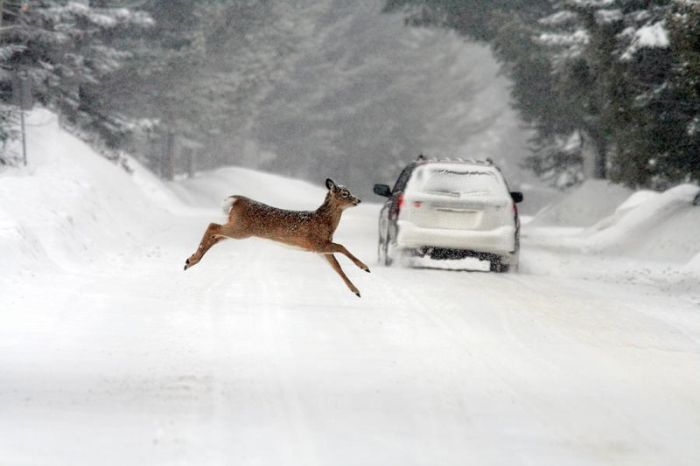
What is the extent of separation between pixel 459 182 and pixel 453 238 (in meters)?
0.94

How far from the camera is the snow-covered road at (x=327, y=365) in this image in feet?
21.0

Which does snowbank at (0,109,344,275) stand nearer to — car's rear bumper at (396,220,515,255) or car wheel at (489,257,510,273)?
car's rear bumper at (396,220,515,255)

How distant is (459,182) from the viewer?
1728 centimetres

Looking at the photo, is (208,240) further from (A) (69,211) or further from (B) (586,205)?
(B) (586,205)

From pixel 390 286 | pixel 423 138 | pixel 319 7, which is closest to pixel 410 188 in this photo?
pixel 390 286

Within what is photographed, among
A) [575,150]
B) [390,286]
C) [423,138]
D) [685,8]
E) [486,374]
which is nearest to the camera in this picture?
[486,374]

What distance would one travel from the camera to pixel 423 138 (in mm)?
80312

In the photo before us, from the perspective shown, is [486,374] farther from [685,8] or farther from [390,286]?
[685,8]

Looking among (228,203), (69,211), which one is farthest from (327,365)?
→ (69,211)

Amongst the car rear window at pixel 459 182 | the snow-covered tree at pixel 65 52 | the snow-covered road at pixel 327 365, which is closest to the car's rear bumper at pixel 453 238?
the snow-covered road at pixel 327 365

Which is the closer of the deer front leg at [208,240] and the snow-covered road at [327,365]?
the snow-covered road at [327,365]

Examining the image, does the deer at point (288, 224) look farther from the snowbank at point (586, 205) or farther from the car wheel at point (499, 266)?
the snowbank at point (586, 205)

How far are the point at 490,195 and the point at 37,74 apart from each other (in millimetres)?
16296

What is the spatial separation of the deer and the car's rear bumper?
314 inches
